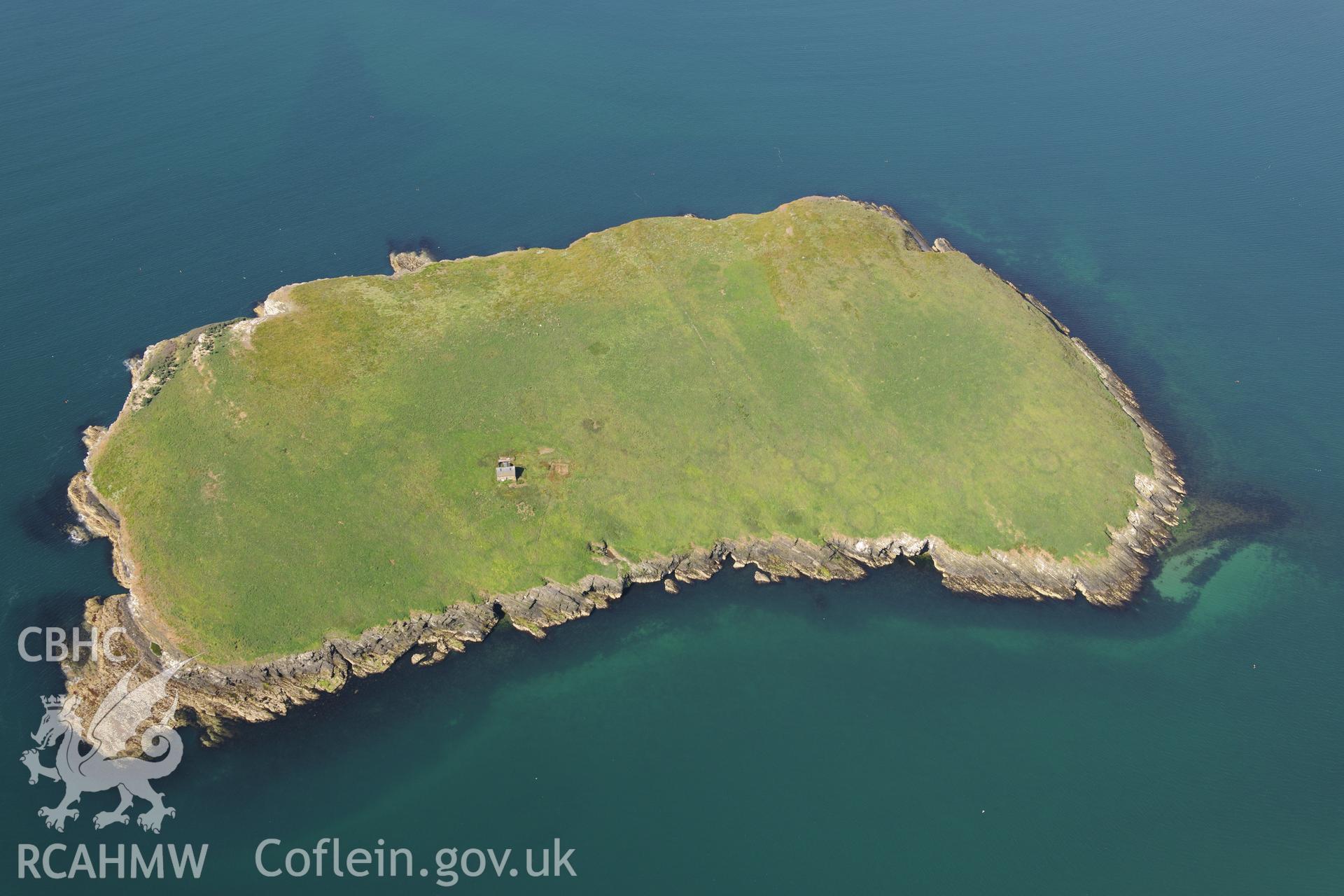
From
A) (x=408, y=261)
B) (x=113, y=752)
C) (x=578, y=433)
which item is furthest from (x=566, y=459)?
(x=113, y=752)

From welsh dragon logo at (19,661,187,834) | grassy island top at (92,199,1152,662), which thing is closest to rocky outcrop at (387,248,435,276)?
grassy island top at (92,199,1152,662)

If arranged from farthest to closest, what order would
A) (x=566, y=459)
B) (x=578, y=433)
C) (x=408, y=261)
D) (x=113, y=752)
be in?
(x=408, y=261) → (x=578, y=433) → (x=566, y=459) → (x=113, y=752)

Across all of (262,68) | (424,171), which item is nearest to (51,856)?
(424,171)

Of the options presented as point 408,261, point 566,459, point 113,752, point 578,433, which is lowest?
point 113,752

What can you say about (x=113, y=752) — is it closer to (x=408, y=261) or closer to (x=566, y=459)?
(x=566, y=459)

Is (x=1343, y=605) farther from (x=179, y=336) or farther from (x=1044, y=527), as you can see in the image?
(x=179, y=336)

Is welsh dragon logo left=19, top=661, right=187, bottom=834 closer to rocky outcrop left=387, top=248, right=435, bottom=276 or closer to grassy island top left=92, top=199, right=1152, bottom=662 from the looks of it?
grassy island top left=92, top=199, right=1152, bottom=662

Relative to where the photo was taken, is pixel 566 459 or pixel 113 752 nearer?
pixel 113 752

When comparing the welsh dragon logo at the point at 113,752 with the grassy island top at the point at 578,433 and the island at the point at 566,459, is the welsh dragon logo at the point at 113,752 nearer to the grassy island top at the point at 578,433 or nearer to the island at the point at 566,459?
the island at the point at 566,459
